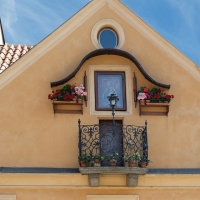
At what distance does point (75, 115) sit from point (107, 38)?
7.65ft

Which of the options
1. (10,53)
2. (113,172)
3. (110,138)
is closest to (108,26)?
(110,138)

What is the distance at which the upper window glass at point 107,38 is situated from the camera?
44.8 feet

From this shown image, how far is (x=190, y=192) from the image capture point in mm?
12461

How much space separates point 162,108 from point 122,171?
210 centimetres

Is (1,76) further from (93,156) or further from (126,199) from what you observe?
(126,199)

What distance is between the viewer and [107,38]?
45.1 feet

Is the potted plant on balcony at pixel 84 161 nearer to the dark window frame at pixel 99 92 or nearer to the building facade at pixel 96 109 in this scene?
the building facade at pixel 96 109

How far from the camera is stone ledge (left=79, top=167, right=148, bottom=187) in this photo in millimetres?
11820

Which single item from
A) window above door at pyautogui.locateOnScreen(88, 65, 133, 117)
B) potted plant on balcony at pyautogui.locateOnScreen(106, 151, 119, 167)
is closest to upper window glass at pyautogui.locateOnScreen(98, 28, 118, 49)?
window above door at pyautogui.locateOnScreen(88, 65, 133, 117)

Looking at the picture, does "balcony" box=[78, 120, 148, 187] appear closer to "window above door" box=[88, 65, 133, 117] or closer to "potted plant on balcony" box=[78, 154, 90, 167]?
"potted plant on balcony" box=[78, 154, 90, 167]

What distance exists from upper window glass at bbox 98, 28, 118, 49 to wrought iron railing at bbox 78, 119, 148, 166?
7.32ft

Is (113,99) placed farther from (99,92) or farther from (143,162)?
(143,162)

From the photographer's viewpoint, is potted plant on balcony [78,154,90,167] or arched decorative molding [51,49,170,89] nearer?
potted plant on balcony [78,154,90,167]

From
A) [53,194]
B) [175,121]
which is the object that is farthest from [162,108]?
[53,194]
